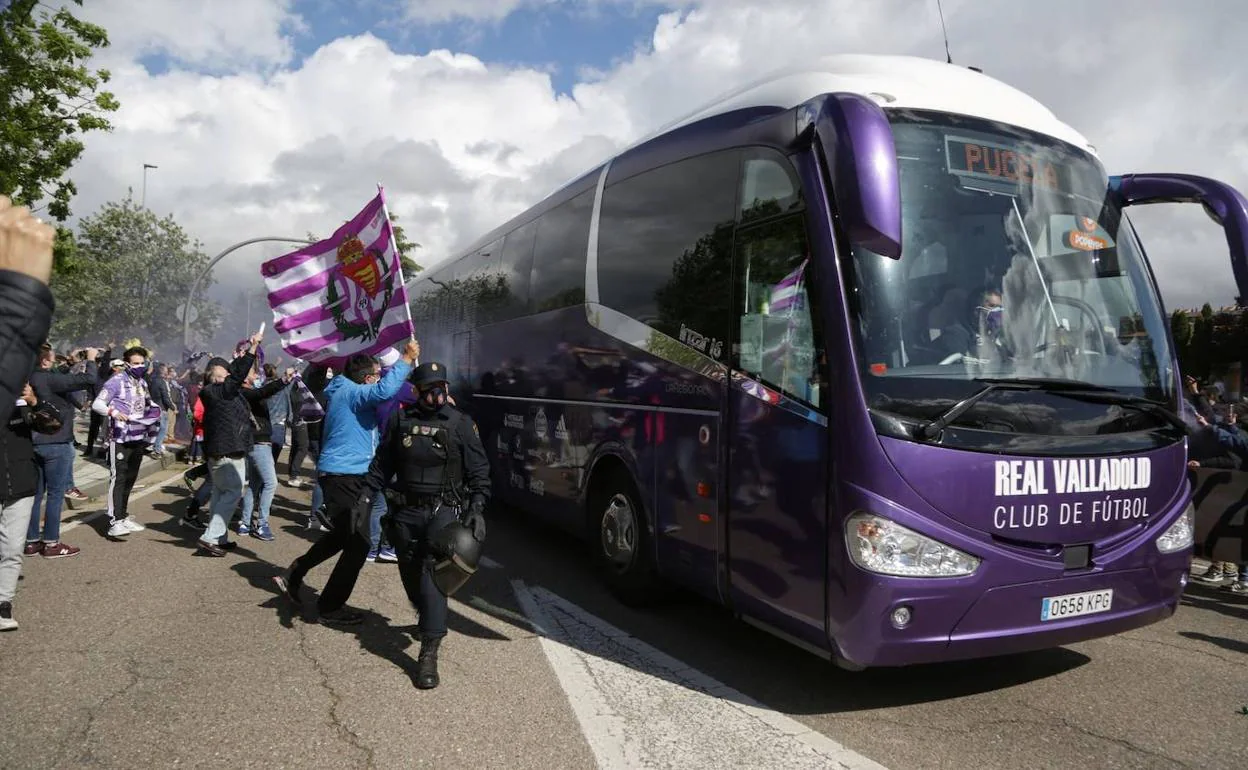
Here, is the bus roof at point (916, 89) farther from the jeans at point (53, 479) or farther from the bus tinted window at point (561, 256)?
the jeans at point (53, 479)

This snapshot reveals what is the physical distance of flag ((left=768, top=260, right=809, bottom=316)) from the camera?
14.2ft

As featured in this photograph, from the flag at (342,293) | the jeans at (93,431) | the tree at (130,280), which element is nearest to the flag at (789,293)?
the flag at (342,293)

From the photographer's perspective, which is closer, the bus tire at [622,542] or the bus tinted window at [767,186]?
the bus tinted window at [767,186]

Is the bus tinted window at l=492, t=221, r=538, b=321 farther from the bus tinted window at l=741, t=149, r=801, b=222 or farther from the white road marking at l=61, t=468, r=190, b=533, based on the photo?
the white road marking at l=61, t=468, r=190, b=533

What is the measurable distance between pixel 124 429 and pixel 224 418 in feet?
4.93

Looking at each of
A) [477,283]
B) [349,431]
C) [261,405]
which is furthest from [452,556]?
[477,283]

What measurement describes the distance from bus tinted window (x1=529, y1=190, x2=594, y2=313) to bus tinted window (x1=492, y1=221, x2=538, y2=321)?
0.17 metres

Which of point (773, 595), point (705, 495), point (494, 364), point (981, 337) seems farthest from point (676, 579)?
point (494, 364)

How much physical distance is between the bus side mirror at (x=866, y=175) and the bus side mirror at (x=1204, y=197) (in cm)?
200

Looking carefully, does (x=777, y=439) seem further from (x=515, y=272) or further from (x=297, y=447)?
(x=297, y=447)

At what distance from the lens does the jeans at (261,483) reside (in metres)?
8.70

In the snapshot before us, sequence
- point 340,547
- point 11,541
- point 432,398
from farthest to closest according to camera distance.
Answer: point 340,547, point 11,541, point 432,398

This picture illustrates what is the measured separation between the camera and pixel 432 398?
501 cm

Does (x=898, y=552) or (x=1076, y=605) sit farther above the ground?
(x=898, y=552)
